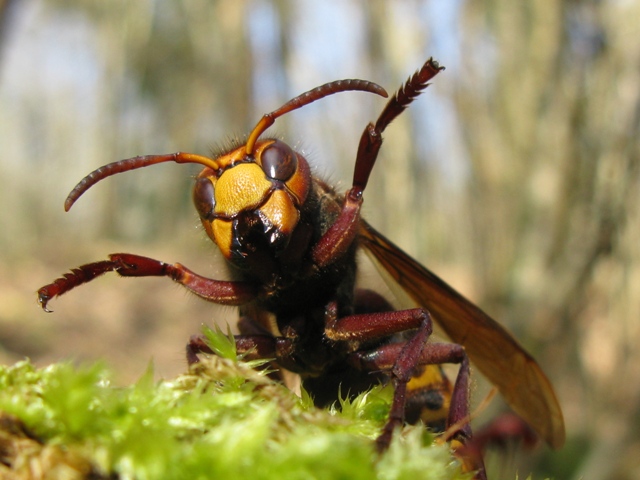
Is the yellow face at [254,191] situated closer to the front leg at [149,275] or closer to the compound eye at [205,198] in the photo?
the compound eye at [205,198]

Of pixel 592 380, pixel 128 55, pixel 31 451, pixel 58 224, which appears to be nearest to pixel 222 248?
pixel 31 451

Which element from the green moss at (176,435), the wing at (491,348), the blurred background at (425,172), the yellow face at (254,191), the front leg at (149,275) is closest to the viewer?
the green moss at (176,435)

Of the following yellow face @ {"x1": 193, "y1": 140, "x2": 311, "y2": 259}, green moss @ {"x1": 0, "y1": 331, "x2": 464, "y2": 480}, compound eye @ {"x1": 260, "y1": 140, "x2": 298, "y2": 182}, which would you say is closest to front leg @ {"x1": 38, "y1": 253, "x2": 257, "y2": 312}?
yellow face @ {"x1": 193, "y1": 140, "x2": 311, "y2": 259}

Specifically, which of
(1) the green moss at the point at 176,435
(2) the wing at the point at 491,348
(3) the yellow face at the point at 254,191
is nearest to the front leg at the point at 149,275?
(3) the yellow face at the point at 254,191

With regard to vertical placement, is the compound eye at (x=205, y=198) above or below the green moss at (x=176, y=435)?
above

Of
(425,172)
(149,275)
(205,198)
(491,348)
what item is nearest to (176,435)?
(149,275)

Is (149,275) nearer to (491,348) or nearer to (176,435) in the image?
(176,435)

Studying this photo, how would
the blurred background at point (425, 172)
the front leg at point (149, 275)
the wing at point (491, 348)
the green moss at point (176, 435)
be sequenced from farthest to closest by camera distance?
the blurred background at point (425, 172)
the wing at point (491, 348)
the front leg at point (149, 275)
the green moss at point (176, 435)
